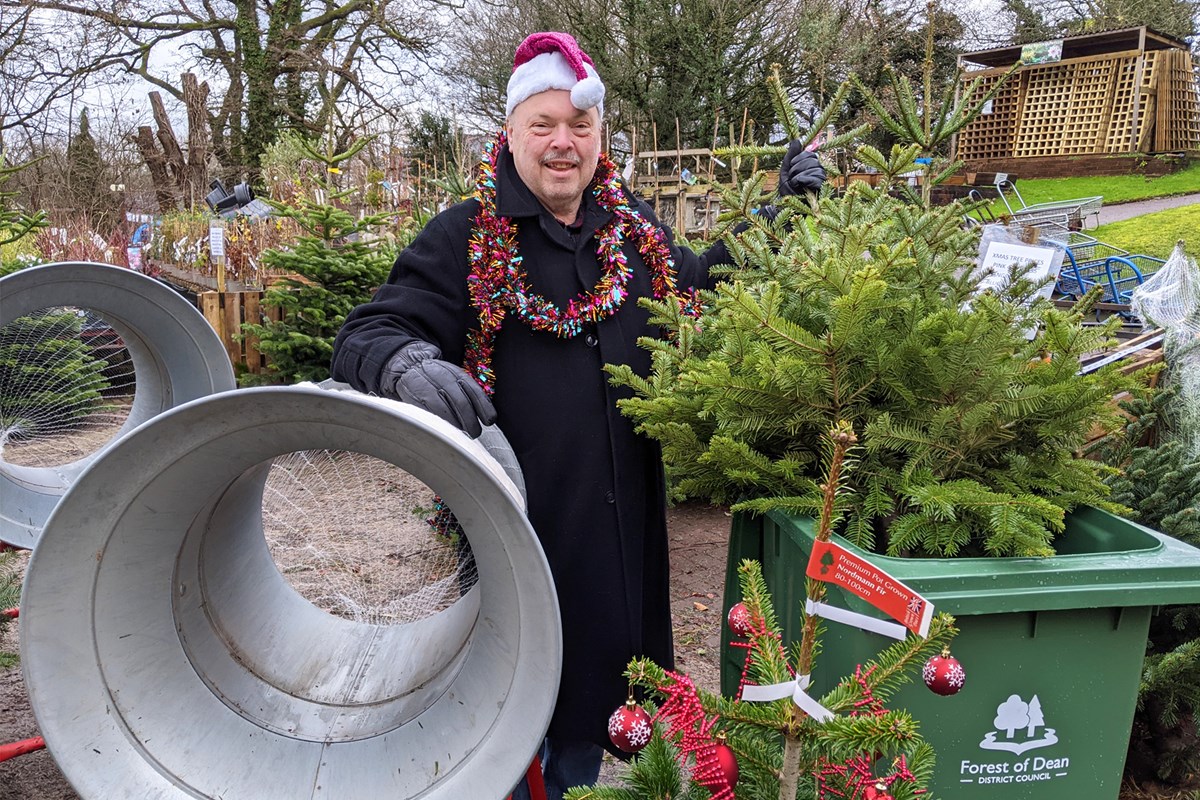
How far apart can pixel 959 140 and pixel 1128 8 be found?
5617 mm

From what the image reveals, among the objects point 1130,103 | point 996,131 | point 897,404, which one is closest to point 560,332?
point 897,404

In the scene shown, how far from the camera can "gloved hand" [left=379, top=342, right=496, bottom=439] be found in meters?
1.66

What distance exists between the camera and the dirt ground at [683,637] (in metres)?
2.82

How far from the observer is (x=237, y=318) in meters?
7.08

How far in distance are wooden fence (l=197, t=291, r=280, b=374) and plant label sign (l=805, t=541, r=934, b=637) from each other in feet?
21.0

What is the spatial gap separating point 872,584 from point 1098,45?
24.3 m

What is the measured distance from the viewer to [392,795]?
135 centimetres

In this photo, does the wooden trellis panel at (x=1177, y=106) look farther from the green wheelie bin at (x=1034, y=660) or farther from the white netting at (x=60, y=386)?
the white netting at (x=60, y=386)

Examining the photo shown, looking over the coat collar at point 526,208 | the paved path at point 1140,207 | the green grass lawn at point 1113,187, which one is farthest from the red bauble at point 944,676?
the green grass lawn at point 1113,187

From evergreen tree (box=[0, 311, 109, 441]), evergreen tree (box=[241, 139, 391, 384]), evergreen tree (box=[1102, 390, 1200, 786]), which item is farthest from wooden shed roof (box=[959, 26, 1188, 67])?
evergreen tree (box=[0, 311, 109, 441])

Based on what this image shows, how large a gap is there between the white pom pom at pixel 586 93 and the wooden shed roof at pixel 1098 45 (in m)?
20.6

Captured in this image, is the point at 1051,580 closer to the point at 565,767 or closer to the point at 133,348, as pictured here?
the point at 565,767

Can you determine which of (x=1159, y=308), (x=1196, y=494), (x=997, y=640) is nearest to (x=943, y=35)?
(x=1159, y=308)

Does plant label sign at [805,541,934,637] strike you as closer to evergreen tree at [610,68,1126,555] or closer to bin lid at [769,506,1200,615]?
bin lid at [769,506,1200,615]
